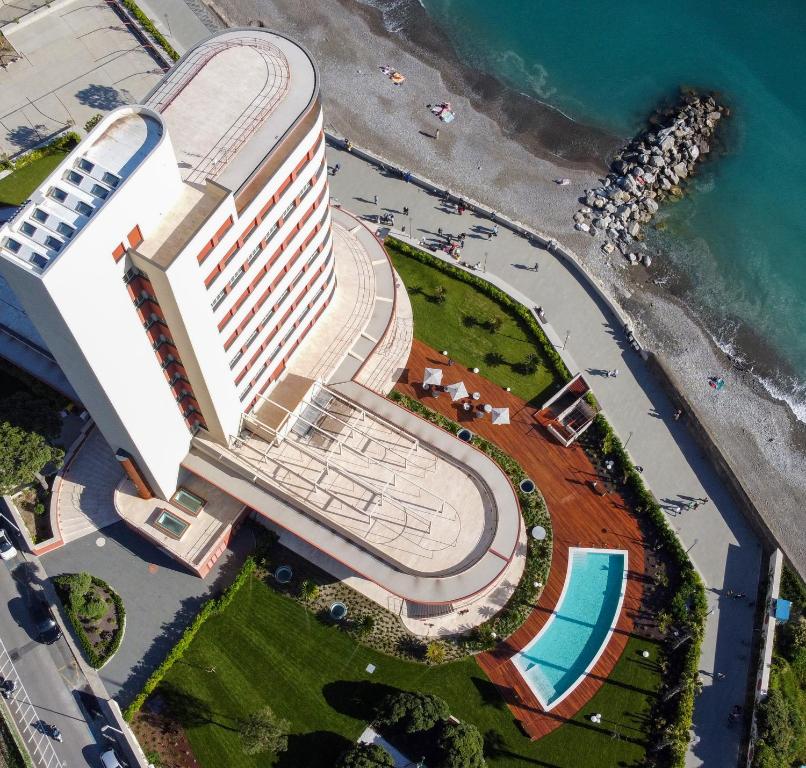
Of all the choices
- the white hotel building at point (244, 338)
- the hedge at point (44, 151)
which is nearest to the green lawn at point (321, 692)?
the white hotel building at point (244, 338)

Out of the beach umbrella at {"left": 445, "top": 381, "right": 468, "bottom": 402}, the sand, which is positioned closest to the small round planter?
the beach umbrella at {"left": 445, "top": 381, "right": 468, "bottom": 402}

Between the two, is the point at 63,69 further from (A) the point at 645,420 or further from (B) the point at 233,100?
(A) the point at 645,420

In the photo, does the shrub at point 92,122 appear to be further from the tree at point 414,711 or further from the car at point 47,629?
the tree at point 414,711

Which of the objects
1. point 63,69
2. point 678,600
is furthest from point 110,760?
point 63,69

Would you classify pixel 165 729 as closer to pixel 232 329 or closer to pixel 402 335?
pixel 232 329

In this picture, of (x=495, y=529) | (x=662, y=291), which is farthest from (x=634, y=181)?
(x=495, y=529)
